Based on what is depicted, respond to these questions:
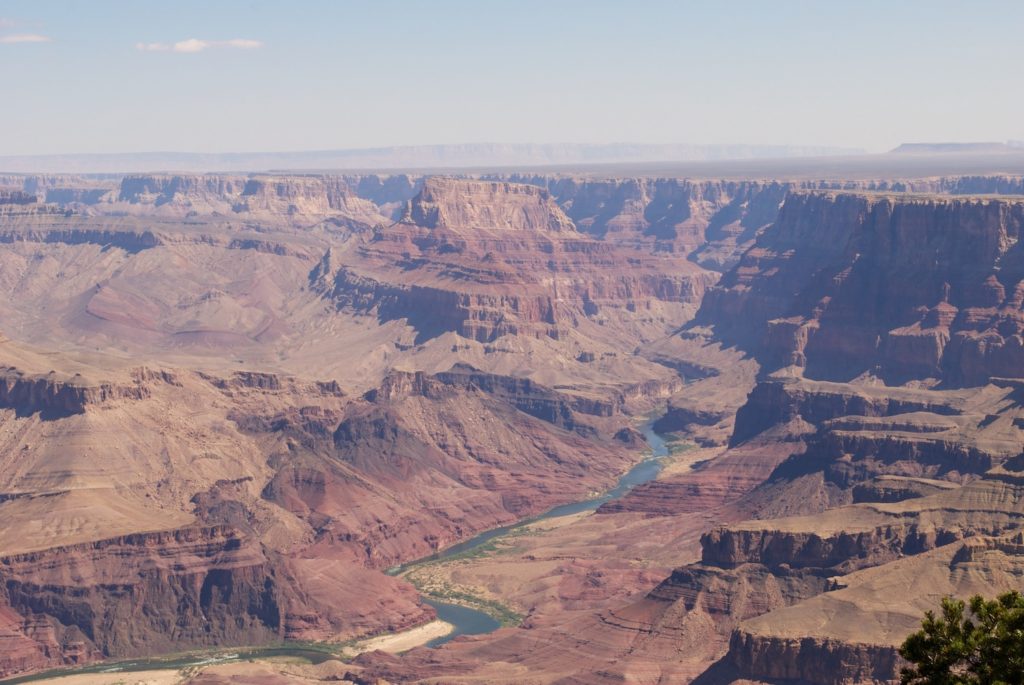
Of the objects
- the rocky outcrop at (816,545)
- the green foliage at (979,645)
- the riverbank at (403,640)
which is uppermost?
the green foliage at (979,645)

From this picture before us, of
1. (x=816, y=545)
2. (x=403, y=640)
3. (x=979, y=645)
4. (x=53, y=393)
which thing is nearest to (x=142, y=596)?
(x=403, y=640)

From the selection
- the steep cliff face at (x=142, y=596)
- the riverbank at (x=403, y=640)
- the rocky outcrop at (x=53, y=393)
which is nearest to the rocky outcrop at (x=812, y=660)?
the riverbank at (x=403, y=640)

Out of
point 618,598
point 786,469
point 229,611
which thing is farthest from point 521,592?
point 786,469

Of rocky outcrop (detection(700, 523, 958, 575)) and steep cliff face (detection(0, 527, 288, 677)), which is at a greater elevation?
rocky outcrop (detection(700, 523, 958, 575))

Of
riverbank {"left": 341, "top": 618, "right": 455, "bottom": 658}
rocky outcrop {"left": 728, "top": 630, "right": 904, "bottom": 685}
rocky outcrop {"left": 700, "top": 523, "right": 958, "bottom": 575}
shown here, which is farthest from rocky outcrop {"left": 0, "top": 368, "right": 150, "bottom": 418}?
rocky outcrop {"left": 728, "top": 630, "right": 904, "bottom": 685}

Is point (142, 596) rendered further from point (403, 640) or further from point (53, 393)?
point (53, 393)

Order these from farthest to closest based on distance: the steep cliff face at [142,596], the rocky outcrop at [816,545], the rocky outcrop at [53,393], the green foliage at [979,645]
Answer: the rocky outcrop at [53,393]
the steep cliff face at [142,596]
the rocky outcrop at [816,545]
the green foliage at [979,645]

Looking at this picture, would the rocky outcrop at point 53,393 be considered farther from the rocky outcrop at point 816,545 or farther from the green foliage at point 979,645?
the green foliage at point 979,645

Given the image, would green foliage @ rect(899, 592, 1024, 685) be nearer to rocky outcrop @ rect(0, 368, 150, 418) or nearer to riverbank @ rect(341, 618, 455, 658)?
riverbank @ rect(341, 618, 455, 658)
